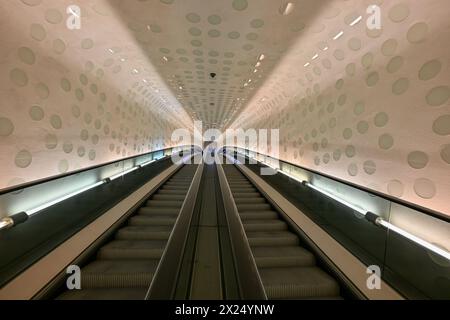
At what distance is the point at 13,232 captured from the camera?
2.40 meters

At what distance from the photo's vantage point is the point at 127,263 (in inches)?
102

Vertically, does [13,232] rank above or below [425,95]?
below

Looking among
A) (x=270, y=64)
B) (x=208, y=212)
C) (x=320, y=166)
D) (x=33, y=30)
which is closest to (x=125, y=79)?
(x=33, y=30)

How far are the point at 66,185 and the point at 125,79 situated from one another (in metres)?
3.77

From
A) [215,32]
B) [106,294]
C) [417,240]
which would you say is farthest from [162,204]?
[417,240]

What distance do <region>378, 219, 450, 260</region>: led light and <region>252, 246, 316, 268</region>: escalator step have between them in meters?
1.02

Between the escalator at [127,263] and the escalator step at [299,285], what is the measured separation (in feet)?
4.47

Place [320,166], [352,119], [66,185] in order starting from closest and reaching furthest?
[66,185], [352,119], [320,166]

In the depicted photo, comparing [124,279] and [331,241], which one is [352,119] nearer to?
[331,241]

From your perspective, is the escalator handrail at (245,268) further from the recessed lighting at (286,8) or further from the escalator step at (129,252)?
the recessed lighting at (286,8)

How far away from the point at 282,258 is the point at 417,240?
1.49 metres

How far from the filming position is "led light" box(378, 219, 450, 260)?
1988 mm

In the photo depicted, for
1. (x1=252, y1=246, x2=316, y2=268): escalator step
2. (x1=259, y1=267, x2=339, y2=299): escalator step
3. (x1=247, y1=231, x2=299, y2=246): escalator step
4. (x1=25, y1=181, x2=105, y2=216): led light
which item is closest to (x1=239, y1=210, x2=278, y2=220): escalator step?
(x1=247, y1=231, x2=299, y2=246): escalator step

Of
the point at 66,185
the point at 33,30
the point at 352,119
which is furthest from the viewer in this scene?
the point at 352,119
